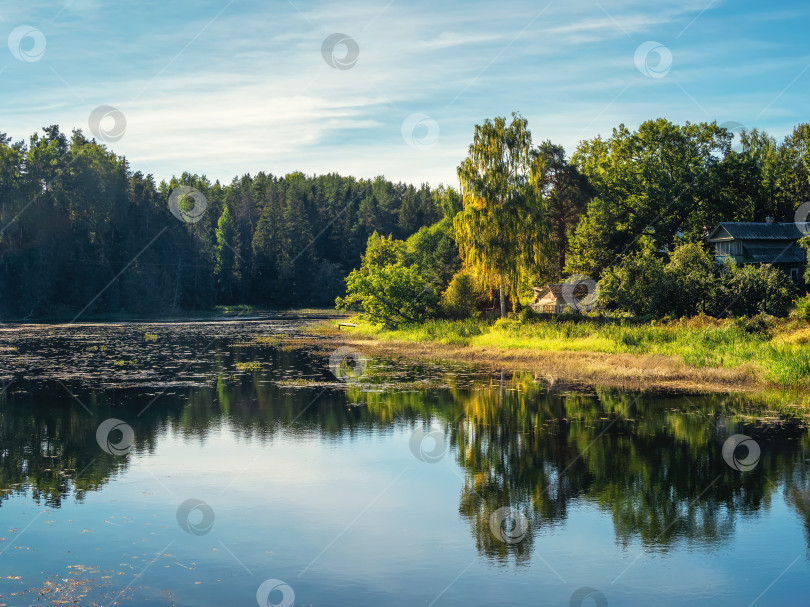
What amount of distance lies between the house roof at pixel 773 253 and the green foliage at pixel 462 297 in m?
27.5

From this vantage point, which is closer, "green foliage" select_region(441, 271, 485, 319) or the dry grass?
the dry grass

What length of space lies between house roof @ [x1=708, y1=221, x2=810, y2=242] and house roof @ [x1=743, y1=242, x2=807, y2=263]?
874mm

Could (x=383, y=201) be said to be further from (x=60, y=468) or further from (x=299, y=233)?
(x=60, y=468)

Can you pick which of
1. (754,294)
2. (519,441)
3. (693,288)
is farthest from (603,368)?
(519,441)

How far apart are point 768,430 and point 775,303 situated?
25201 millimetres

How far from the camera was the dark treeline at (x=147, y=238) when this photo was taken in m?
108

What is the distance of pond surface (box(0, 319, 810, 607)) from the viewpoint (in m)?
12.7

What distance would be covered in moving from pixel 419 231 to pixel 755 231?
202ft

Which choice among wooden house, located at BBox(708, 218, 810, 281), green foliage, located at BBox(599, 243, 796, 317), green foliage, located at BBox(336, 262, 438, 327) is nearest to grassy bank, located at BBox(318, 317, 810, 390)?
green foliage, located at BBox(599, 243, 796, 317)

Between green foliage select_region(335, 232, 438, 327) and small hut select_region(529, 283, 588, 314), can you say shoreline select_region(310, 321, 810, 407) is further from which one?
small hut select_region(529, 283, 588, 314)

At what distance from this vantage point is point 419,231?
123688 mm

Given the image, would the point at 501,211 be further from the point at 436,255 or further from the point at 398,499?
the point at 398,499

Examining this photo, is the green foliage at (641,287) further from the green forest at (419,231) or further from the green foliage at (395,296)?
the green foliage at (395,296)

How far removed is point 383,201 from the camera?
185 m
